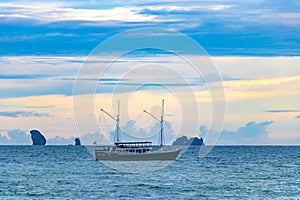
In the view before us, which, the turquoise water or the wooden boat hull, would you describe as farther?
the wooden boat hull

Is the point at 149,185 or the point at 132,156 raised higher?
the point at 132,156

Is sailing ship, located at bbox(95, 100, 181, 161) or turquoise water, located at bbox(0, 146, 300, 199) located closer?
turquoise water, located at bbox(0, 146, 300, 199)

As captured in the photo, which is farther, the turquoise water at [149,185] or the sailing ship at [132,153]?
the sailing ship at [132,153]

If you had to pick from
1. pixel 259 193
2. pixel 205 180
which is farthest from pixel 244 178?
pixel 259 193

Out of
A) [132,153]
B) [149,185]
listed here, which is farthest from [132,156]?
[149,185]

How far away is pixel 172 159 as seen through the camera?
185 meters

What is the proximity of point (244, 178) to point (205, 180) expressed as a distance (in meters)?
9.66

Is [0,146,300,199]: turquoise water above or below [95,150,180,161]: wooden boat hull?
below

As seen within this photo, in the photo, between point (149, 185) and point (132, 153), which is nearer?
point (149, 185)

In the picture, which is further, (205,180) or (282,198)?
(205,180)

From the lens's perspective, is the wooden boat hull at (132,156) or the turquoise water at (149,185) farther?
the wooden boat hull at (132,156)

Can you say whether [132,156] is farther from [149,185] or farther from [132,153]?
[149,185]

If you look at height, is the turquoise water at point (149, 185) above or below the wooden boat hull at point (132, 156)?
below

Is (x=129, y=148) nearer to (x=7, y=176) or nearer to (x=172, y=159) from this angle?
(x=172, y=159)
